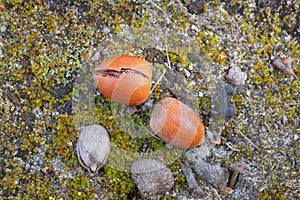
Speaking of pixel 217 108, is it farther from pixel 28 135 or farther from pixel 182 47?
pixel 28 135

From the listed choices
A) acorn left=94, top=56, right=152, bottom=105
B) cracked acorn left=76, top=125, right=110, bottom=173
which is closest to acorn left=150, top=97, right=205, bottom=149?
acorn left=94, top=56, right=152, bottom=105

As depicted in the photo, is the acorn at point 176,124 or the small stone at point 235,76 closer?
the acorn at point 176,124

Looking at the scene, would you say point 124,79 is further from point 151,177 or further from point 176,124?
point 151,177

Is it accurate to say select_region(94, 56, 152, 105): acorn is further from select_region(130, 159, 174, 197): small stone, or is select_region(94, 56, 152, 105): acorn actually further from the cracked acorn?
select_region(130, 159, 174, 197): small stone

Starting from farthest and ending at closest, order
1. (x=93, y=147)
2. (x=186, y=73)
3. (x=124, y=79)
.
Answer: (x=186, y=73), (x=93, y=147), (x=124, y=79)

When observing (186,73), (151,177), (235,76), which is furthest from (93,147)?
(235,76)

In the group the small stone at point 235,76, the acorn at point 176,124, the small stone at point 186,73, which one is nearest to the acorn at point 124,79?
the acorn at point 176,124

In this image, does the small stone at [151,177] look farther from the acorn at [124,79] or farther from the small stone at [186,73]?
the small stone at [186,73]
